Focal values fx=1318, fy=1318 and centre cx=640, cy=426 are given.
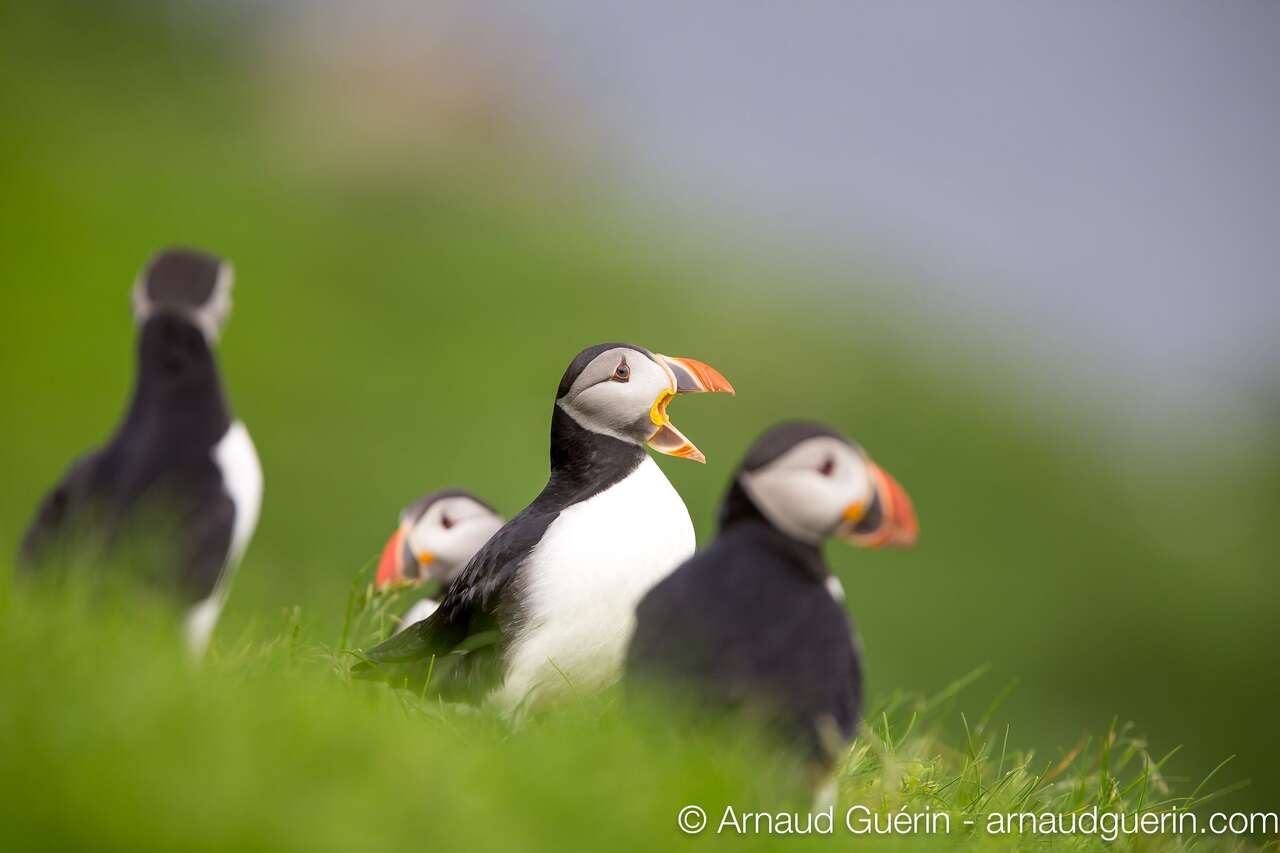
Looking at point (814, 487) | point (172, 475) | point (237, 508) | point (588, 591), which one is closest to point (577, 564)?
point (588, 591)

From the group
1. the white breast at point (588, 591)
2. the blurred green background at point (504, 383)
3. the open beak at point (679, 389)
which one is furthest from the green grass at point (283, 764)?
the blurred green background at point (504, 383)

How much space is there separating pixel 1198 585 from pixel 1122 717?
11.4 feet

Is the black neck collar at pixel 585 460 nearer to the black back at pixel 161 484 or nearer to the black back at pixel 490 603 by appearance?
the black back at pixel 490 603

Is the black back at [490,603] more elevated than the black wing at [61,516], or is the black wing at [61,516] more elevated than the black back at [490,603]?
the black wing at [61,516]

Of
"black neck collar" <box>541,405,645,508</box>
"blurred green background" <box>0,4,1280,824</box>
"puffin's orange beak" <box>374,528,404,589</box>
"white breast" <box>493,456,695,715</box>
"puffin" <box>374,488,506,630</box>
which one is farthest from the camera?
"blurred green background" <box>0,4,1280,824</box>

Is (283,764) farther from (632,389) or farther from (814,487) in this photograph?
(632,389)

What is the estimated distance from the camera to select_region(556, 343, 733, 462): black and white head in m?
3.83

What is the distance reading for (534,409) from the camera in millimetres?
12953

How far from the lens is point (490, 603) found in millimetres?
3848

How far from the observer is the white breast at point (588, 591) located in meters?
3.74

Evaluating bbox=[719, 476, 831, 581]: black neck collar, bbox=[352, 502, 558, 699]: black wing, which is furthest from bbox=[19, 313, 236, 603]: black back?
bbox=[719, 476, 831, 581]: black neck collar

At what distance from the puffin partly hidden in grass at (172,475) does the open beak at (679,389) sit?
1.23 metres

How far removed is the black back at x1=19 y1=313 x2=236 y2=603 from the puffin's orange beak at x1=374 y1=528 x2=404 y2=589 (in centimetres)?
141
